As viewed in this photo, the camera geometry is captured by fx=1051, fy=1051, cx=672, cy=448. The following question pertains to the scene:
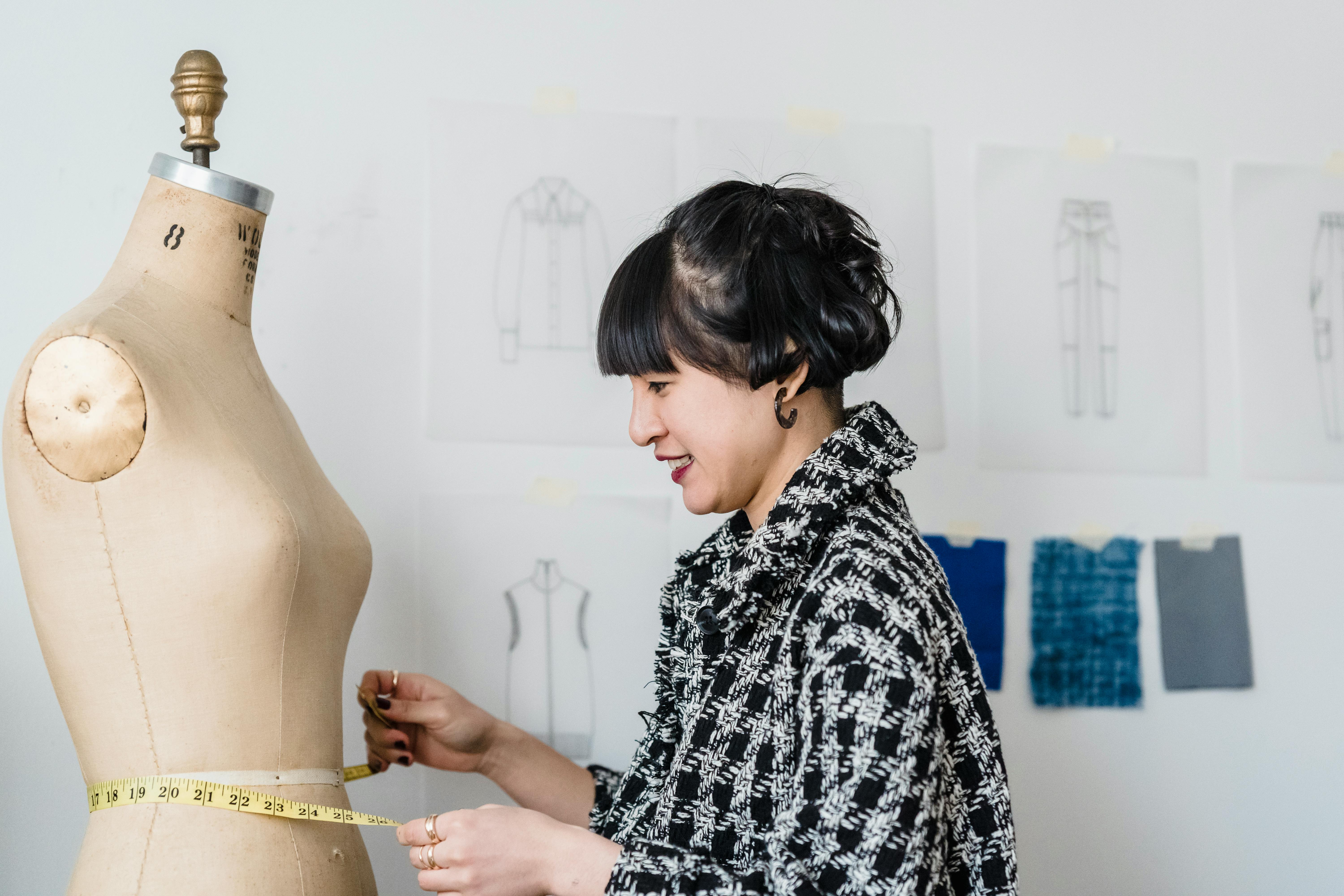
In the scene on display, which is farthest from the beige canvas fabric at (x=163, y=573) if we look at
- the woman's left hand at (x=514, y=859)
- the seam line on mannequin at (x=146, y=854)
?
the woman's left hand at (x=514, y=859)

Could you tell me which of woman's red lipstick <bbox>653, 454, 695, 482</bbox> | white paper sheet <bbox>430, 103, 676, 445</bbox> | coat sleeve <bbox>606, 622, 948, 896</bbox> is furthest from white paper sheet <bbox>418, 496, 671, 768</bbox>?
coat sleeve <bbox>606, 622, 948, 896</bbox>

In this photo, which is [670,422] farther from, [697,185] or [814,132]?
[814,132]

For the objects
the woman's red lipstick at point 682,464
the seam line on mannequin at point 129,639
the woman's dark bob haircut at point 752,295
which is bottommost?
the seam line on mannequin at point 129,639

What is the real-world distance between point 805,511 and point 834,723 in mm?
222

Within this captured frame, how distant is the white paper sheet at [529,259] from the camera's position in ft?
5.66

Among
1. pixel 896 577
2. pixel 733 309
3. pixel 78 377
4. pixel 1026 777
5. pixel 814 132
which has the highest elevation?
pixel 814 132

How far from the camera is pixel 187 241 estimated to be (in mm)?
1079

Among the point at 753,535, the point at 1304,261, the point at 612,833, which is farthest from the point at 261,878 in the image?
the point at 1304,261

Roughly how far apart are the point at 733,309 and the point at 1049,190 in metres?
1.15

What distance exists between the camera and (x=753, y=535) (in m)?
1.12

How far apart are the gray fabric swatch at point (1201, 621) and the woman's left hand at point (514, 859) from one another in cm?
137

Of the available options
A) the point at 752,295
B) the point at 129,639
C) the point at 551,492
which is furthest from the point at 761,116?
the point at 129,639

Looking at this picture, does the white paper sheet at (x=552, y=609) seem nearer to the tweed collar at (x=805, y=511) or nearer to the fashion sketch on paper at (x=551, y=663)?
the fashion sketch on paper at (x=551, y=663)

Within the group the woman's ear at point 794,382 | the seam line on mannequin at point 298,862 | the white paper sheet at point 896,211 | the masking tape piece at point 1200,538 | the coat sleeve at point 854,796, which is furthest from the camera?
the masking tape piece at point 1200,538
